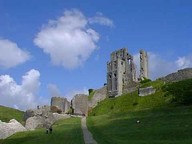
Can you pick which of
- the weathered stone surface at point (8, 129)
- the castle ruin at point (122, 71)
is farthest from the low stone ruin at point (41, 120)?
the castle ruin at point (122, 71)

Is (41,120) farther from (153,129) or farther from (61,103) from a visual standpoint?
(153,129)

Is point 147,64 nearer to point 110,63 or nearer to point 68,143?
point 110,63

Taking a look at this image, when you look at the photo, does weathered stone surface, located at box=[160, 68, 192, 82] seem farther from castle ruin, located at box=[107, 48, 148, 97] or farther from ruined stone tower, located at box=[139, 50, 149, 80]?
ruined stone tower, located at box=[139, 50, 149, 80]

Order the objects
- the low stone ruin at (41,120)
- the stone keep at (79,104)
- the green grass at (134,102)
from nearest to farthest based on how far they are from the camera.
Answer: the green grass at (134,102) < the low stone ruin at (41,120) < the stone keep at (79,104)

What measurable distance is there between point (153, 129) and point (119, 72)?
78.0 m

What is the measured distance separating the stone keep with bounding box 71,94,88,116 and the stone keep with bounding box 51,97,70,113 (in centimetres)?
221

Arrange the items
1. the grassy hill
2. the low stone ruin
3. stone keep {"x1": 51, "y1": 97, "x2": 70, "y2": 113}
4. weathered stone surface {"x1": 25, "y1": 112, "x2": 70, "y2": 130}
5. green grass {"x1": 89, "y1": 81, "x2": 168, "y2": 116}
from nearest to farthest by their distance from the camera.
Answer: the grassy hill → green grass {"x1": 89, "y1": 81, "x2": 168, "y2": 116} → weathered stone surface {"x1": 25, "y1": 112, "x2": 70, "y2": 130} → the low stone ruin → stone keep {"x1": 51, "y1": 97, "x2": 70, "y2": 113}

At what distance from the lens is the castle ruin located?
128 meters

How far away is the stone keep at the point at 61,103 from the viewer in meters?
120

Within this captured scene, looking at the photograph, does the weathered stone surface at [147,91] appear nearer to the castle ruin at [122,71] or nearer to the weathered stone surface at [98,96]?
the castle ruin at [122,71]

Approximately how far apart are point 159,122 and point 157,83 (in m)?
41.7

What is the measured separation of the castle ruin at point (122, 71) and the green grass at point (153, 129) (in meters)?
51.7

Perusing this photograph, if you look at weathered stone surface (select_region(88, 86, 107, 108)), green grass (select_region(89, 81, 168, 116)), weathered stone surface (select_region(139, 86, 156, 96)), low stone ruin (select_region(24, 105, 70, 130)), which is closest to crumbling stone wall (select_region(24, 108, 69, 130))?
low stone ruin (select_region(24, 105, 70, 130))

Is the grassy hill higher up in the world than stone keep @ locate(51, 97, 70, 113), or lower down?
lower down
